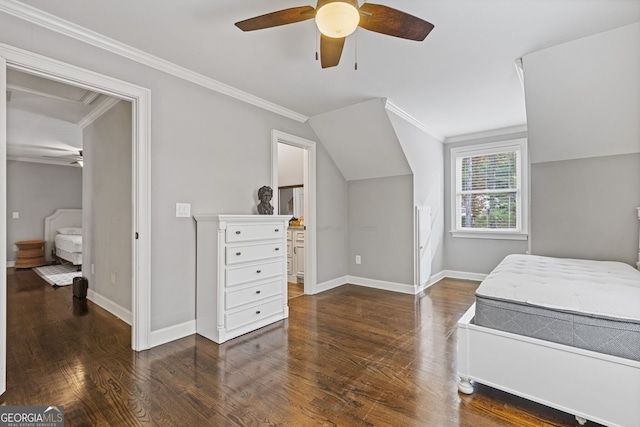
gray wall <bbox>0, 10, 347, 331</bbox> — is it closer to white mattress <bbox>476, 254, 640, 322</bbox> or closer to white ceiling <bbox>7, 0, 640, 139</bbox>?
white ceiling <bbox>7, 0, 640, 139</bbox>

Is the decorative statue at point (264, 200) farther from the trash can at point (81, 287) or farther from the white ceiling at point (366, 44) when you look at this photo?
the trash can at point (81, 287)

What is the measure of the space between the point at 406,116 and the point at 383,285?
236cm

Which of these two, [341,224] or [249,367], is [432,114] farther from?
[249,367]

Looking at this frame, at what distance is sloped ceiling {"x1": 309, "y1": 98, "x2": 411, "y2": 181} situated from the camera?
3570 millimetres

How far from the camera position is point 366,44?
2.21m

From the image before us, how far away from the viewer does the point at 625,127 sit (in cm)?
261

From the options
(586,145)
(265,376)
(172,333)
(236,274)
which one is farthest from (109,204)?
(586,145)

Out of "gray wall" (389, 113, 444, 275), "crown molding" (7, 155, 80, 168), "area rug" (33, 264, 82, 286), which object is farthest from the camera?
"crown molding" (7, 155, 80, 168)

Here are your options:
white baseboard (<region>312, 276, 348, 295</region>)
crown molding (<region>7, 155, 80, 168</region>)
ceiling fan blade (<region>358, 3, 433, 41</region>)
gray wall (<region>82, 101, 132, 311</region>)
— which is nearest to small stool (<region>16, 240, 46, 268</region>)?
crown molding (<region>7, 155, 80, 168</region>)

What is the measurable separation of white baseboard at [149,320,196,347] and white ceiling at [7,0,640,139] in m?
2.25

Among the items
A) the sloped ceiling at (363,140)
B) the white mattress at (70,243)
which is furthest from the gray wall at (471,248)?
the white mattress at (70,243)

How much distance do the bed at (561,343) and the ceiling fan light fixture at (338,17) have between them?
1.62m

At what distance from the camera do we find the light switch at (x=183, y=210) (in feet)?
8.48

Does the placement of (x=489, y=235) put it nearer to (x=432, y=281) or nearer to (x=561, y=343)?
(x=432, y=281)
